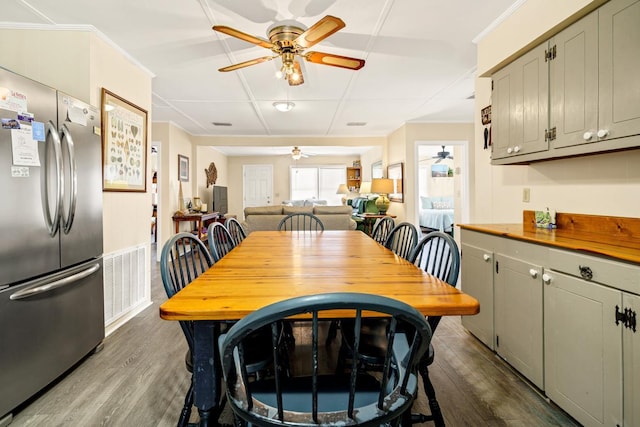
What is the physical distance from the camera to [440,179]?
9.66 m

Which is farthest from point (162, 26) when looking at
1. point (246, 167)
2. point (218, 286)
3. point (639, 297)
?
point (246, 167)

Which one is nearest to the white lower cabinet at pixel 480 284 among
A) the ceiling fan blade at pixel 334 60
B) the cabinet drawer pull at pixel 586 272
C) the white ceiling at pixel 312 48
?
the cabinet drawer pull at pixel 586 272

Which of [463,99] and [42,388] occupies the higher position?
[463,99]

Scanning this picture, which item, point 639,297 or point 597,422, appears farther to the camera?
point 597,422

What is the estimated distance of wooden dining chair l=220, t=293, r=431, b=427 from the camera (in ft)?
2.26

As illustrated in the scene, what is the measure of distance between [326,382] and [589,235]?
1.80 m

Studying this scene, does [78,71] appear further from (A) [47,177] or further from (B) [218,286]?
(B) [218,286]

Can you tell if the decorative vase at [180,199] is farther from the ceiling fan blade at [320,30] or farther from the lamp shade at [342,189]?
the lamp shade at [342,189]

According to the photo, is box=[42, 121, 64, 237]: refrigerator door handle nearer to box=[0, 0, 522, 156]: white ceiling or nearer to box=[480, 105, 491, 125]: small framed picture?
box=[0, 0, 522, 156]: white ceiling

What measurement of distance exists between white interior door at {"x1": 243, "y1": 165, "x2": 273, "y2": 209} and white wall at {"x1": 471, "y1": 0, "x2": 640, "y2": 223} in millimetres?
7801

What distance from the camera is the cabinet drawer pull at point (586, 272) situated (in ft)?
4.73

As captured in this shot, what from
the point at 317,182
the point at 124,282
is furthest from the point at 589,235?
the point at 317,182

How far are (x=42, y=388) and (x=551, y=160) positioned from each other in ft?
Result: 11.3

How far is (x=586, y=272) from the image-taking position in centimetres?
146
